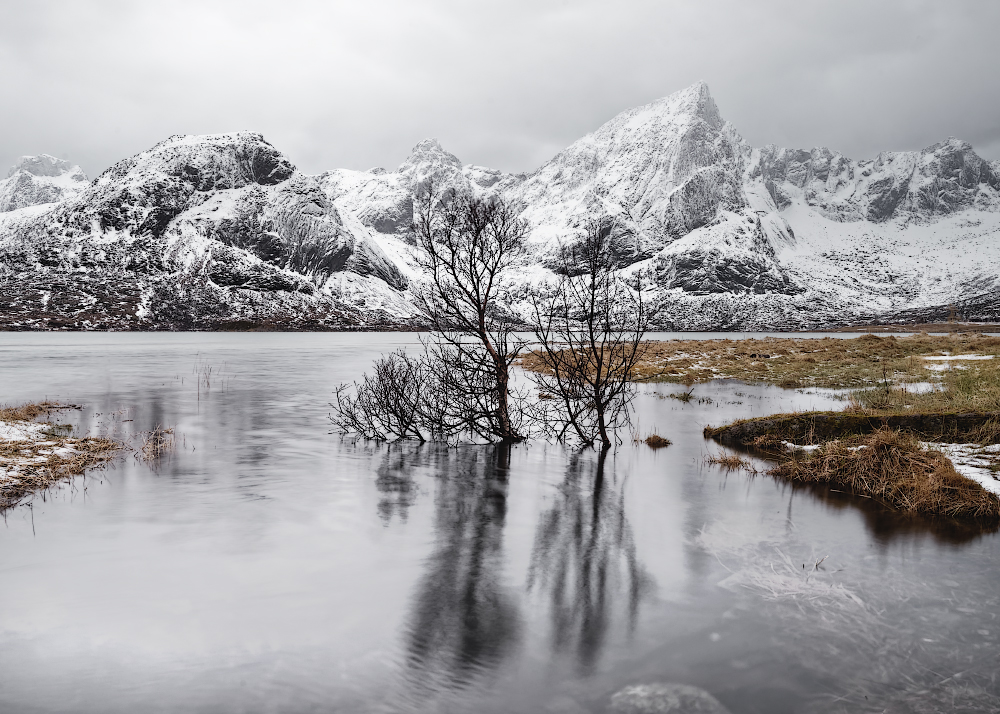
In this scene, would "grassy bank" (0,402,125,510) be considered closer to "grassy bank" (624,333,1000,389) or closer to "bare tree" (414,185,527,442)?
"bare tree" (414,185,527,442)

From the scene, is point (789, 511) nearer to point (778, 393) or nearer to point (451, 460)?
point (451, 460)

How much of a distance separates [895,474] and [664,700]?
12.0 metres

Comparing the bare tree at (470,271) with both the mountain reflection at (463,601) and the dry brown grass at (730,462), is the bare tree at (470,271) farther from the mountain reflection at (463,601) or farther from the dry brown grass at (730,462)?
the dry brown grass at (730,462)

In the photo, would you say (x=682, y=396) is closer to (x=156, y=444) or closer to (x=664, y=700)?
(x=156, y=444)

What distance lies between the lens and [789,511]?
15172 millimetres

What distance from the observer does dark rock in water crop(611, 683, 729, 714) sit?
7242 millimetres

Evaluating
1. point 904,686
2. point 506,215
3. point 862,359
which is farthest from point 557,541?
point 862,359

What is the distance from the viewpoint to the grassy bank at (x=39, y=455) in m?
16.1

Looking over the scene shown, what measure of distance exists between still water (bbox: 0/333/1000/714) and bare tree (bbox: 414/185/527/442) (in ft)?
11.3

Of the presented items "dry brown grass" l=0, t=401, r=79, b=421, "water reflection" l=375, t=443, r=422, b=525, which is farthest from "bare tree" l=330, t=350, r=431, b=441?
"dry brown grass" l=0, t=401, r=79, b=421

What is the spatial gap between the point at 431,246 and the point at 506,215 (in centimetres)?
261

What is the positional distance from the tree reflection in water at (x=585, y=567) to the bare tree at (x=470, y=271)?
5086 mm

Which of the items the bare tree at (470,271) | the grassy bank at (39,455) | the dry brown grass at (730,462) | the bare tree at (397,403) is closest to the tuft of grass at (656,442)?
→ the dry brown grass at (730,462)

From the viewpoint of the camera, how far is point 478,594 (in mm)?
10773
